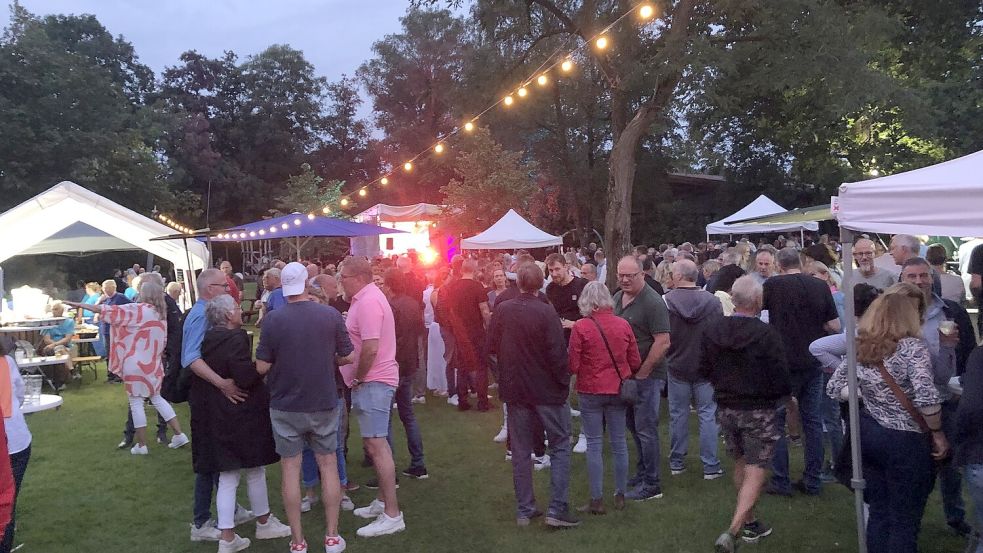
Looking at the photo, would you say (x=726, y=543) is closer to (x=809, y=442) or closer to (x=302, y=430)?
(x=809, y=442)

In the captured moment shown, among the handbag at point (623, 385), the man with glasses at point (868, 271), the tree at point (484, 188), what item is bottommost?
the handbag at point (623, 385)

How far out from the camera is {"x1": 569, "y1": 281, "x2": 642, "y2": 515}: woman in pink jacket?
454cm

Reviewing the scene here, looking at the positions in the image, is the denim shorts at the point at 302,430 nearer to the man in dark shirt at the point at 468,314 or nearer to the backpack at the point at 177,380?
the backpack at the point at 177,380

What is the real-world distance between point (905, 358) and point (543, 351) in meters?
1.97

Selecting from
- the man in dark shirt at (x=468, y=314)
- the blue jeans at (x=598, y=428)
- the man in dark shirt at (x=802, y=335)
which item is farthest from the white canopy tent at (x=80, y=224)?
the man in dark shirt at (x=802, y=335)

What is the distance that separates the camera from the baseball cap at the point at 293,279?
3.90 m

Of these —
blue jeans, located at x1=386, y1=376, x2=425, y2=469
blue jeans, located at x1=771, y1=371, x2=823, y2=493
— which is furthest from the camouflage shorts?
blue jeans, located at x1=386, y1=376, x2=425, y2=469

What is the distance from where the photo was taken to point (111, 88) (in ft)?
79.2

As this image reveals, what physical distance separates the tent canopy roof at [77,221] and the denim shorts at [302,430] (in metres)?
7.45

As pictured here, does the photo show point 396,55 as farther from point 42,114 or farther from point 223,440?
point 223,440

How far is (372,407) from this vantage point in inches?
177

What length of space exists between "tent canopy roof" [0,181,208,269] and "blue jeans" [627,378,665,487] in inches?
328

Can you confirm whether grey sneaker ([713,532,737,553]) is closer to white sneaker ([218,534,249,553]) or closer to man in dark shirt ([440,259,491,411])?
white sneaker ([218,534,249,553])

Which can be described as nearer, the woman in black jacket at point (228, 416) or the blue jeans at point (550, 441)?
the woman in black jacket at point (228, 416)
